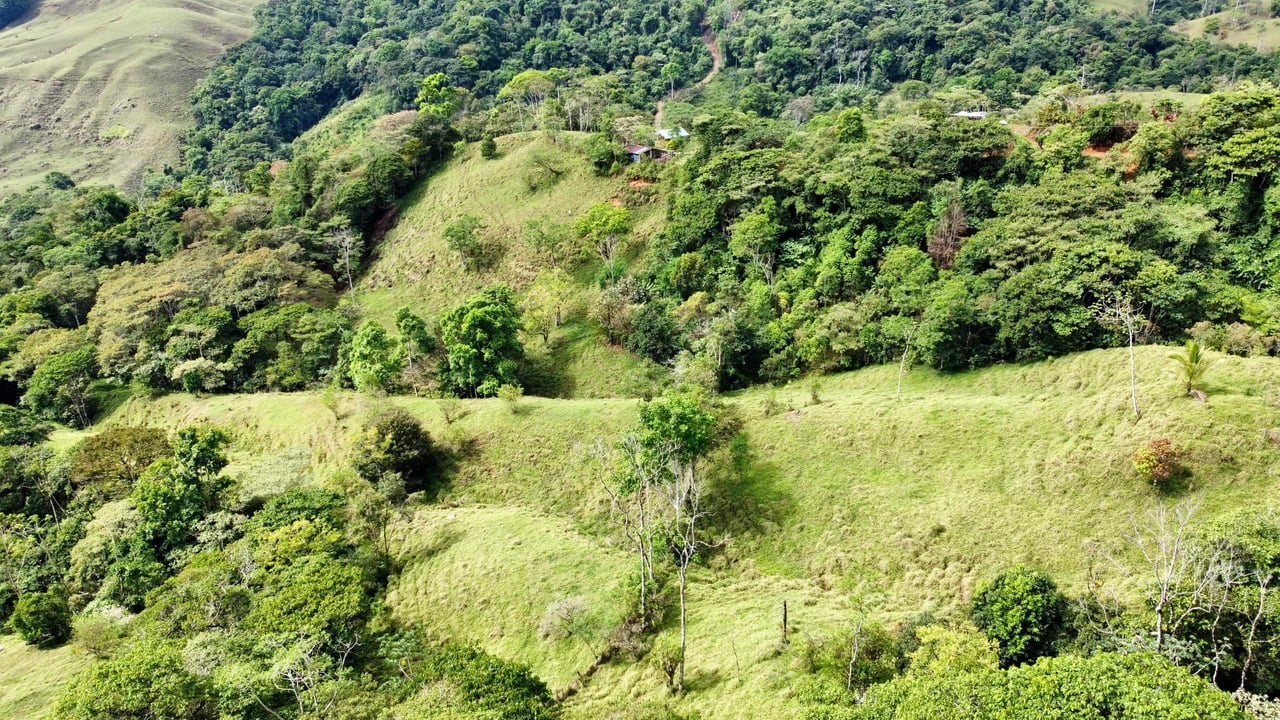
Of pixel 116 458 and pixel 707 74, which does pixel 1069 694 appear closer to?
pixel 116 458

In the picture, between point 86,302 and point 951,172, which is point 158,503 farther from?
point 951,172

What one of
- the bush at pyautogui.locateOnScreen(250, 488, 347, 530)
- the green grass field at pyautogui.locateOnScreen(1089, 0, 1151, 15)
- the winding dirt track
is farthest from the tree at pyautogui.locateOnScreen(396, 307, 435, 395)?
the green grass field at pyautogui.locateOnScreen(1089, 0, 1151, 15)

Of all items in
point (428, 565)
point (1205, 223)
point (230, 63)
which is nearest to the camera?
point (428, 565)

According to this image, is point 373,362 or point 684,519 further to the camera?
point 373,362

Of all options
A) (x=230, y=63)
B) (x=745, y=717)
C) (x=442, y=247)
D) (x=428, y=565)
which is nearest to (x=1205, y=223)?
(x=745, y=717)

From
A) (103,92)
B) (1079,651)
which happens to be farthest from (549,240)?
(103,92)

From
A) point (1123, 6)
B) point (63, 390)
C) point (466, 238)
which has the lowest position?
point (63, 390)

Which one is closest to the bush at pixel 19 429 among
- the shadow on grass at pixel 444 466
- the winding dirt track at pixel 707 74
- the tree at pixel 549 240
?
the shadow on grass at pixel 444 466

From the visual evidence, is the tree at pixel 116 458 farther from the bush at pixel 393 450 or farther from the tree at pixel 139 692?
the tree at pixel 139 692
